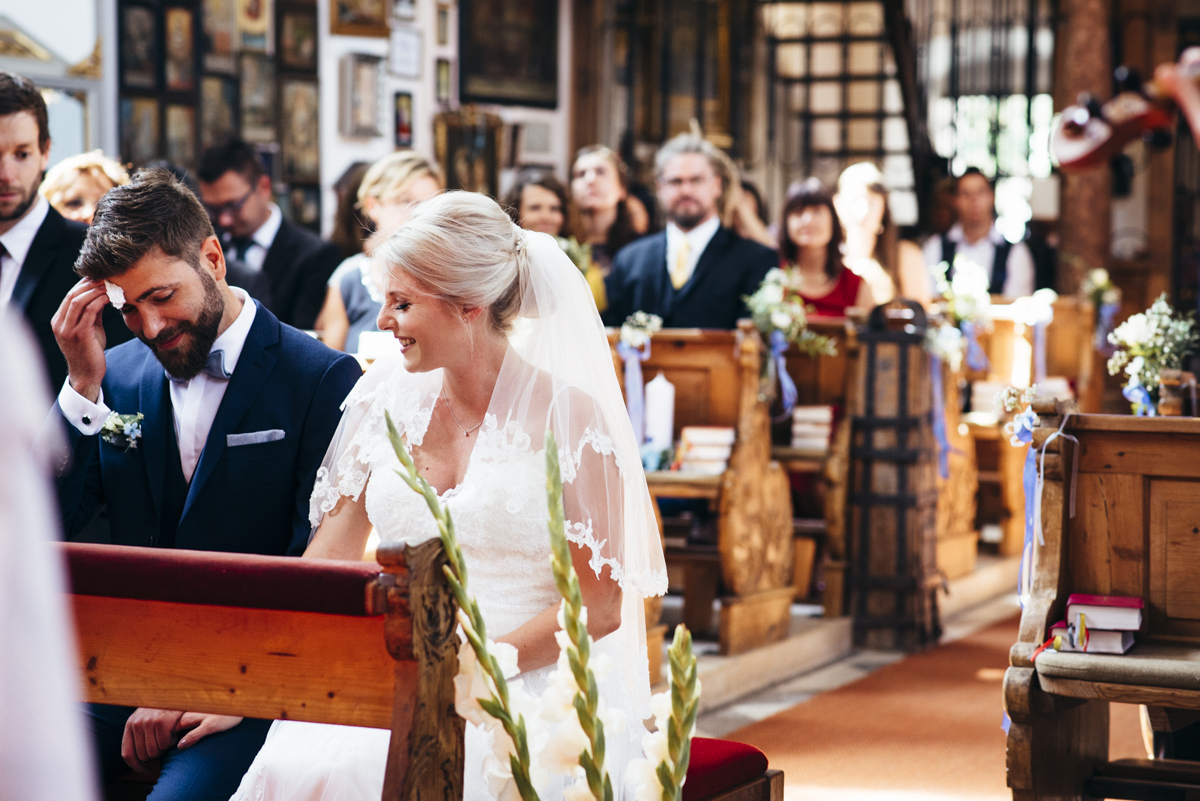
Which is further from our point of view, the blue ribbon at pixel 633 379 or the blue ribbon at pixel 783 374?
the blue ribbon at pixel 783 374

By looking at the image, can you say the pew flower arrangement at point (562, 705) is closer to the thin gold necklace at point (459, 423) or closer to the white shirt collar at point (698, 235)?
the thin gold necklace at point (459, 423)

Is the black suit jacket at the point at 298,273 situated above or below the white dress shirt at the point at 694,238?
below

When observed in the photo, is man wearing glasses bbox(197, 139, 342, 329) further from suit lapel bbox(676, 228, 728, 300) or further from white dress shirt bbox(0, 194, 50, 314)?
white dress shirt bbox(0, 194, 50, 314)

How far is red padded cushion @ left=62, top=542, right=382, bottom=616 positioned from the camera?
1730mm

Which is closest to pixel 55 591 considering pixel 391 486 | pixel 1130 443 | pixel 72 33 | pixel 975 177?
pixel 391 486

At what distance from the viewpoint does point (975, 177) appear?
7.64m

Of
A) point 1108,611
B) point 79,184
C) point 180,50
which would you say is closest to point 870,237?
point 180,50

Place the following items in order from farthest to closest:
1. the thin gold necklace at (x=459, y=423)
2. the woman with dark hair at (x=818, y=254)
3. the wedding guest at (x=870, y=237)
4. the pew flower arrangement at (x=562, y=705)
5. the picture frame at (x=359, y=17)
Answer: the picture frame at (x=359, y=17) < the wedding guest at (x=870, y=237) < the woman with dark hair at (x=818, y=254) < the thin gold necklace at (x=459, y=423) < the pew flower arrangement at (x=562, y=705)

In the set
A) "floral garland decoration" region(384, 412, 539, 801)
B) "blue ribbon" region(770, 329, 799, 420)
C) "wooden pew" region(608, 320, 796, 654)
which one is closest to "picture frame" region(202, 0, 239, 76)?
"wooden pew" region(608, 320, 796, 654)

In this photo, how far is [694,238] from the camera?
5770mm

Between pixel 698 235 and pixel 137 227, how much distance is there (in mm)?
3429

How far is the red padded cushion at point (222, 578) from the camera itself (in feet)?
5.68

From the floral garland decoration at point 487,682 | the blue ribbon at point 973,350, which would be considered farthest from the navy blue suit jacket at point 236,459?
the blue ribbon at point 973,350

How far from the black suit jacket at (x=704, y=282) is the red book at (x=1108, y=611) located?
2.76m
